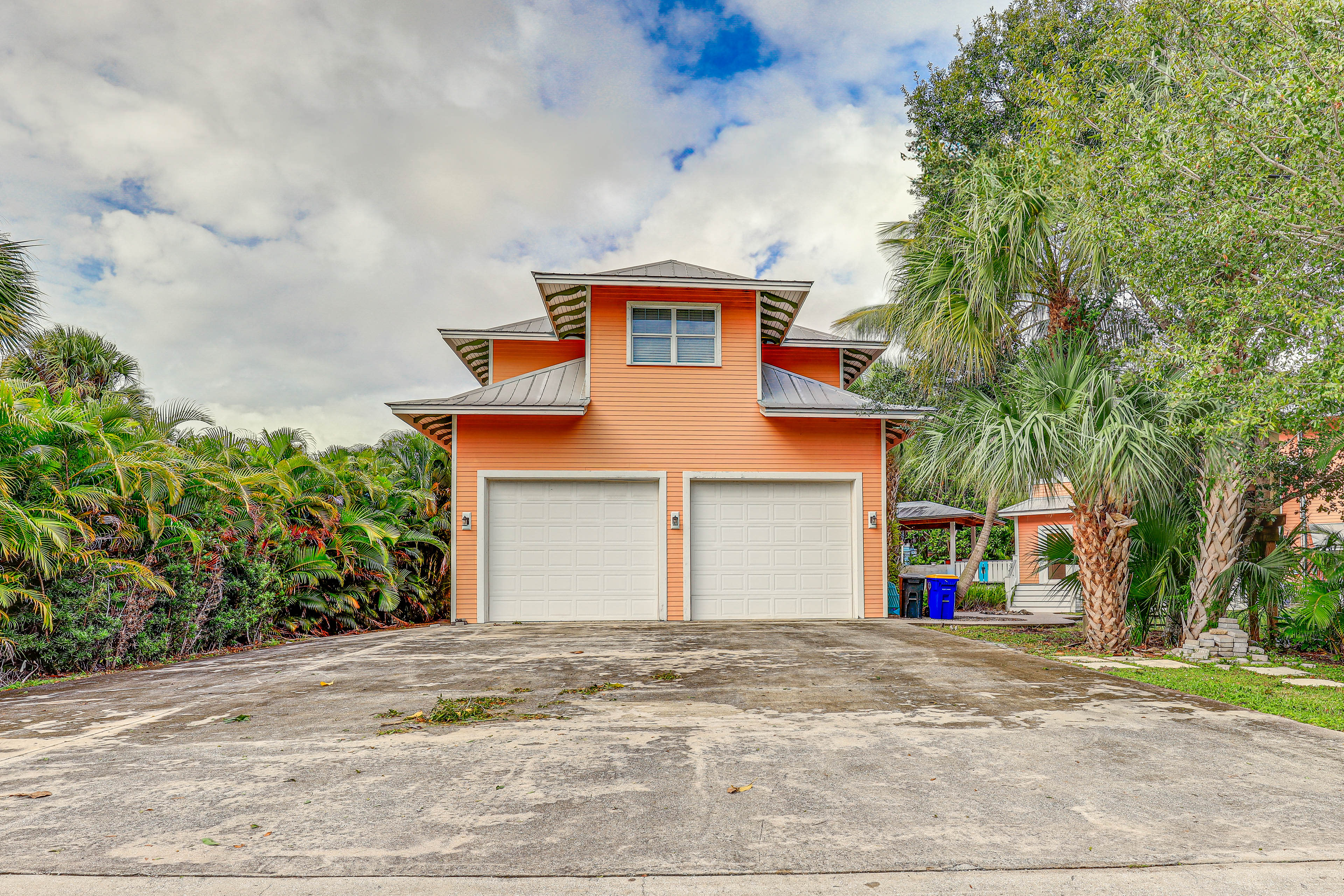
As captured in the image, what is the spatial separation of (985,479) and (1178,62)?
13.8ft

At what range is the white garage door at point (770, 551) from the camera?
11375 mm

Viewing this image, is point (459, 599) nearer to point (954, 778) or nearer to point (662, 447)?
point (662, 447)

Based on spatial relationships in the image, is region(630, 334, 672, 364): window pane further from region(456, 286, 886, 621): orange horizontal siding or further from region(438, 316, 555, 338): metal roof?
region(438, 316, 555, 338): metal roof

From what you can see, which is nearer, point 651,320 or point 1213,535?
point 1213,535

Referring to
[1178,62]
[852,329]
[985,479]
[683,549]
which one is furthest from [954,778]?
[852,329]

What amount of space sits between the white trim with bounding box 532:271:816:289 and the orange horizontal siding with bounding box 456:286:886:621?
0.16 m

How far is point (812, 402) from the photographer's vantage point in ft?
38.3

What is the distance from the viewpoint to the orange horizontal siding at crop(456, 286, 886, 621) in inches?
444

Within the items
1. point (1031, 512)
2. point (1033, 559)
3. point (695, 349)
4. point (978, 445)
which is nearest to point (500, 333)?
point (695, 349)

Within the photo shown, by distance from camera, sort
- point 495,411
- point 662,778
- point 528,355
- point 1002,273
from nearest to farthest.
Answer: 1. point 662,778
2. point 1002,273
3. point 495,411
4. point 528,355

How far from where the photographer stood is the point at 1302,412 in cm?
560

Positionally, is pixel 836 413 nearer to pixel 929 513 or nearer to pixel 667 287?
pixel 667 287

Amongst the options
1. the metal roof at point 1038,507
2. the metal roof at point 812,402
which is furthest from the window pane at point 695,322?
the metal roof at point 1038,507

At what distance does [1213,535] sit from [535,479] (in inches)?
350
